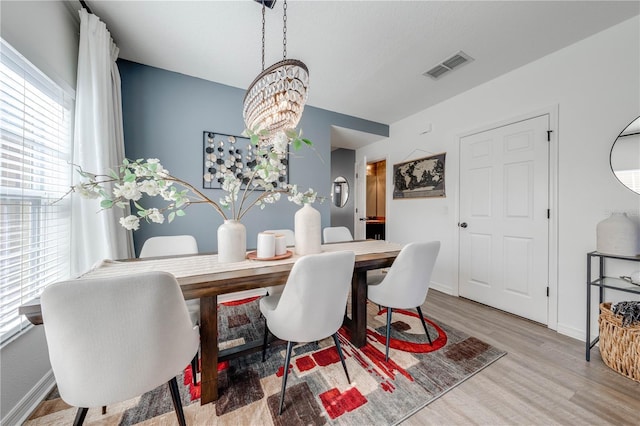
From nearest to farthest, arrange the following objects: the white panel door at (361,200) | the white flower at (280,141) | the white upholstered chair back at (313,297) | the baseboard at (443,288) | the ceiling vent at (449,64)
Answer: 1. the white upholstered chair back at (313,297)
2. the white flower at (280,141)
3. the ceiling vent at (449,64)
4. the baseboard at (443,288)
5. the white panel door at (361,200)

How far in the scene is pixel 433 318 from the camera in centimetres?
237

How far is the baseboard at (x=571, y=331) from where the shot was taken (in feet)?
6.49

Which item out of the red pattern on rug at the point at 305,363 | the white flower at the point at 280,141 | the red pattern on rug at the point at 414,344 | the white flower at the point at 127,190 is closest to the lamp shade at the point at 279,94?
the white flower at the point at 280,141

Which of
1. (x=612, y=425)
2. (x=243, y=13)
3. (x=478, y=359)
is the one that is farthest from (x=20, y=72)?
(x=612, y=425)

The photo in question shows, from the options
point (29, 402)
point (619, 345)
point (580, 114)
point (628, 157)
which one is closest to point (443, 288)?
point (619, 345)

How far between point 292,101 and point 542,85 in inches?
95.1

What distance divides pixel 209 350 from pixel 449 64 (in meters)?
3.07

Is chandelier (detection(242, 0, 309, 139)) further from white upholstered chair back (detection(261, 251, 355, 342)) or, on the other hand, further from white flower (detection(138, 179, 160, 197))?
white upholstered chair back (detection(261, 251, 355, 342))

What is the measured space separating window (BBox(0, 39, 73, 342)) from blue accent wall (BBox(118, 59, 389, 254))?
2.44ft

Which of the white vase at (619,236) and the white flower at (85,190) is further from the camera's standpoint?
the white vase at (619,236)

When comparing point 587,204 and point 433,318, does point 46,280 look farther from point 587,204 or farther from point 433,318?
point 587,204

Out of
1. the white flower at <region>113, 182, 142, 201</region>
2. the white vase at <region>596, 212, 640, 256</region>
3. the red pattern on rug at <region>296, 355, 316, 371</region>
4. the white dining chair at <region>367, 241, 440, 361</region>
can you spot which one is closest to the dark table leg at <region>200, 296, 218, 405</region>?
the red pattern on rug at <region>296, 355, 316, 371</region>

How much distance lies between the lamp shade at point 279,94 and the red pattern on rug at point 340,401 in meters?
1.57

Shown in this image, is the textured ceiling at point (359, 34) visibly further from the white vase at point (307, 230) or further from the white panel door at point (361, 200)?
the white panel door at point (361, 200)
